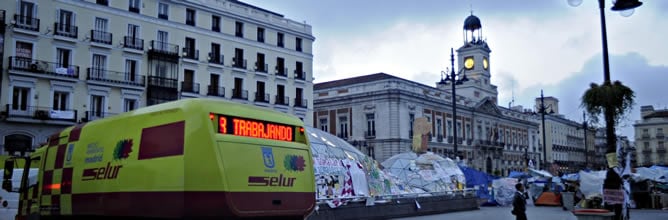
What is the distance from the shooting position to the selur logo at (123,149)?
999 cm

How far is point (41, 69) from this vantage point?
114 feet

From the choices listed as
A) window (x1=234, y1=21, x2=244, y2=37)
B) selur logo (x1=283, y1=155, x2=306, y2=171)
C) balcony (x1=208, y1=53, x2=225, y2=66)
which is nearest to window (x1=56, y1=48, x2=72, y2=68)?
balcony (x1=208, y1=53, x2=225, y2=66)

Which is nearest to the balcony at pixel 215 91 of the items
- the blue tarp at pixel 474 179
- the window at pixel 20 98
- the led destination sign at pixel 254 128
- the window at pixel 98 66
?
the window at pixel 98 66

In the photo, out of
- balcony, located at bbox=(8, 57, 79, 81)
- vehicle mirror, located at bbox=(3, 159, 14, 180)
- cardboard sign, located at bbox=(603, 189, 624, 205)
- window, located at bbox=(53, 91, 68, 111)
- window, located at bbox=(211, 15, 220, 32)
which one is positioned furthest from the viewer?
window, located at bbox=(211, 15, 220, 32)

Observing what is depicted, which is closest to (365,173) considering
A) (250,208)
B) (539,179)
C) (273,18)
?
(250,208)

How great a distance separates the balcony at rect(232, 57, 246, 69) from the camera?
44816 mm

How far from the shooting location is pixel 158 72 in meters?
40.6

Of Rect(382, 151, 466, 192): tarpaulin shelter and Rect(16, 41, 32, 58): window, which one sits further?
Rect(16, 41, 32, 58): window

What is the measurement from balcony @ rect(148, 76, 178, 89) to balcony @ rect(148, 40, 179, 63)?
1377mm

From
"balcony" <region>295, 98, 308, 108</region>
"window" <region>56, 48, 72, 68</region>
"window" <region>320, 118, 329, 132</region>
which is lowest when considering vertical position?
"window" <region>320, 118, 329, 132</region>

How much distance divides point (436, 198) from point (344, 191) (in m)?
5.63

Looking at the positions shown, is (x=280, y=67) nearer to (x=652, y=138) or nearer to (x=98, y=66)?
(x=98, y=66)

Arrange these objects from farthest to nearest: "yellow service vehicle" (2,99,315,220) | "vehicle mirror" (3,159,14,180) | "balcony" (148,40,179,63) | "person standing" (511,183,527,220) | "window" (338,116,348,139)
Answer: "window" (338,116,348,139), "balcony" (148,40,179,63), "person standing" (511,183,527,220), "vehicle mirror" (3,159,14,180), "yellow service vehicle" (2,99,315,220)

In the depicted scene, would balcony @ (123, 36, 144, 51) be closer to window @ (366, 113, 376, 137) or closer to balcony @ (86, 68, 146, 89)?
balcony @ (86, 68, 146, 89)
